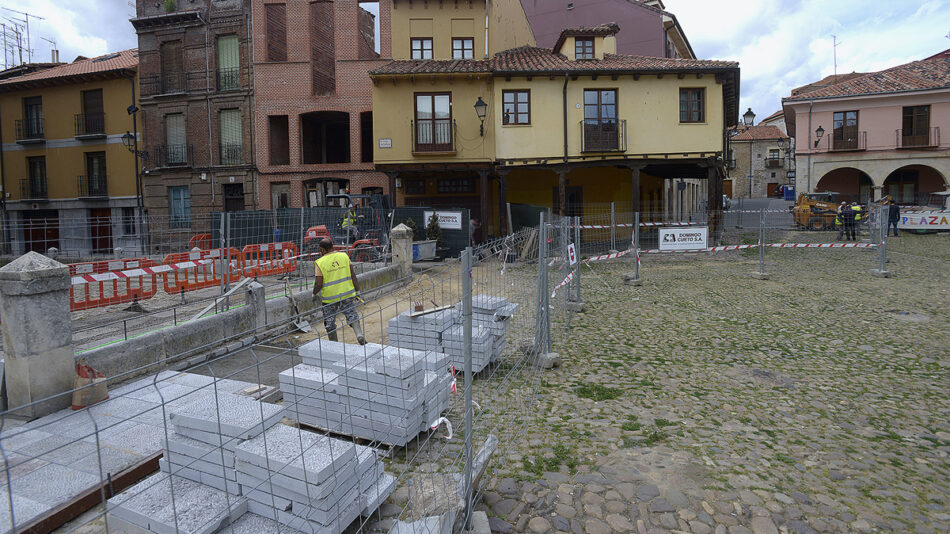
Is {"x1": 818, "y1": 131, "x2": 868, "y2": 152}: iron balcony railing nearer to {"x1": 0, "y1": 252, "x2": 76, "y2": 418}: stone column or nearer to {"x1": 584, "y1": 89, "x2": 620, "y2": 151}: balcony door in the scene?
{"x1": 584, "y1": 89, "x2": 620, "y2": 151}: balcony door

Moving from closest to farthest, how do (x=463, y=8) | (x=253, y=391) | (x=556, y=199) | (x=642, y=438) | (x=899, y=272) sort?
(x=642, y=438), (x=253, y=391), (x=899, y=272), (x=463, y=8), (x=556, y=199)

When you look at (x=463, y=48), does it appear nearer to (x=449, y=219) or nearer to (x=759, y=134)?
(x=449, y=219)

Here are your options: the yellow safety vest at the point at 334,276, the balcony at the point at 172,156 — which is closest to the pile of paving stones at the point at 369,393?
the yellow safety vest at the point at 334,276

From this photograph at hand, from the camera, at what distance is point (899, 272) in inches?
545

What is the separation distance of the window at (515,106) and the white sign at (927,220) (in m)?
17.4

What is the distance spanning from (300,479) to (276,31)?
27949 mm

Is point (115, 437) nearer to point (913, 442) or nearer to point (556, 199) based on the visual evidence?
point (913, 442)

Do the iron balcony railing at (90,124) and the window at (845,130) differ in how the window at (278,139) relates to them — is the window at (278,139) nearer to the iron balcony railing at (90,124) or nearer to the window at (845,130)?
the iron balcony railing at (90,124)

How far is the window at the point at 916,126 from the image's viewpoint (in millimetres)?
28438

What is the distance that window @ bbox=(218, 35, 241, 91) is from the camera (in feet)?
86.3

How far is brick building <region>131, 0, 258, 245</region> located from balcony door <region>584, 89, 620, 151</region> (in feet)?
52.6

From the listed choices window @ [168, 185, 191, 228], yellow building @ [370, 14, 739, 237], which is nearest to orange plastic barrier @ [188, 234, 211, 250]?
window @ [168, 185, 191, 228]

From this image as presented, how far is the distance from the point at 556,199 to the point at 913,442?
21.7 meters

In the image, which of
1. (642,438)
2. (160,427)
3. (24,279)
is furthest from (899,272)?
(24,279)
